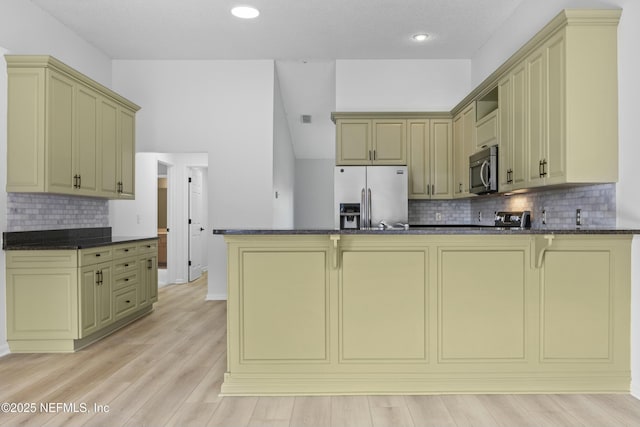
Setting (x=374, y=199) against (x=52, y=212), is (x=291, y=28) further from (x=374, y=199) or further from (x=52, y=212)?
(x=52, y=212)

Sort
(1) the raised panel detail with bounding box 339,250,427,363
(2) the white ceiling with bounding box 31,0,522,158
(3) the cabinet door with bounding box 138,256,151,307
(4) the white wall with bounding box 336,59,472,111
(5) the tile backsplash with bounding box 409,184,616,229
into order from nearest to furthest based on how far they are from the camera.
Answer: (1) the raised panel detail with bounding box 339,250,427,363
(5) the tile backsplash with bounding box 409,184,616,229
(2) the white ceiling with bounding box 31,0,522,158
(3) the cabinet door with bounding box 138,256,151,307
(4) the white wall with bounding box 336,59,472,111

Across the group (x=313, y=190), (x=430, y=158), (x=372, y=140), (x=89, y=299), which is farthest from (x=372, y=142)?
(x=313, y=190)

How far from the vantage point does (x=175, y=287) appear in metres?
6.77

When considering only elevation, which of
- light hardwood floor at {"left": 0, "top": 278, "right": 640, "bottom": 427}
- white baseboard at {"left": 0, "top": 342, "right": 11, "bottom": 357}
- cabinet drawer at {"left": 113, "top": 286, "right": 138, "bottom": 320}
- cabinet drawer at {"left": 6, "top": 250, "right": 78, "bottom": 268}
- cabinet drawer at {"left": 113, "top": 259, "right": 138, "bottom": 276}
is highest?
cabinet drawer at {"left": 6, "top": 250, "right": 78, "bottom": 268}

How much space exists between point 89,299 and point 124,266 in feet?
2.09

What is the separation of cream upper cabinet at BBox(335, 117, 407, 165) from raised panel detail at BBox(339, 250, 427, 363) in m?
2.73

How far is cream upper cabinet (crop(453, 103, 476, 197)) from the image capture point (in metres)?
4.59

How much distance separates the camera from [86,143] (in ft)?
13.2

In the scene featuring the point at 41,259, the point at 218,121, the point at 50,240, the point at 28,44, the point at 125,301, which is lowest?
the point at 125,301

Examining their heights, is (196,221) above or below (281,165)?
below

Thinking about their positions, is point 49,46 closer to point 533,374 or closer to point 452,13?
point 452,13

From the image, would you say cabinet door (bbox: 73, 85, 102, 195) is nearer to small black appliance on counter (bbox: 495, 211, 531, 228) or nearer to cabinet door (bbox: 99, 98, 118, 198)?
cabinet door (bbox: 99, 98, 118, 198)

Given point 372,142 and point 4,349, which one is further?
point 372,142

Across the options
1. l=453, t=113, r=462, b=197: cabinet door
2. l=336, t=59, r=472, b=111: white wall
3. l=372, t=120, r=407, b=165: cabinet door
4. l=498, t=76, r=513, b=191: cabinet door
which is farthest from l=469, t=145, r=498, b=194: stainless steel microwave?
l=336, t=59, r=472, b=111: white wall
